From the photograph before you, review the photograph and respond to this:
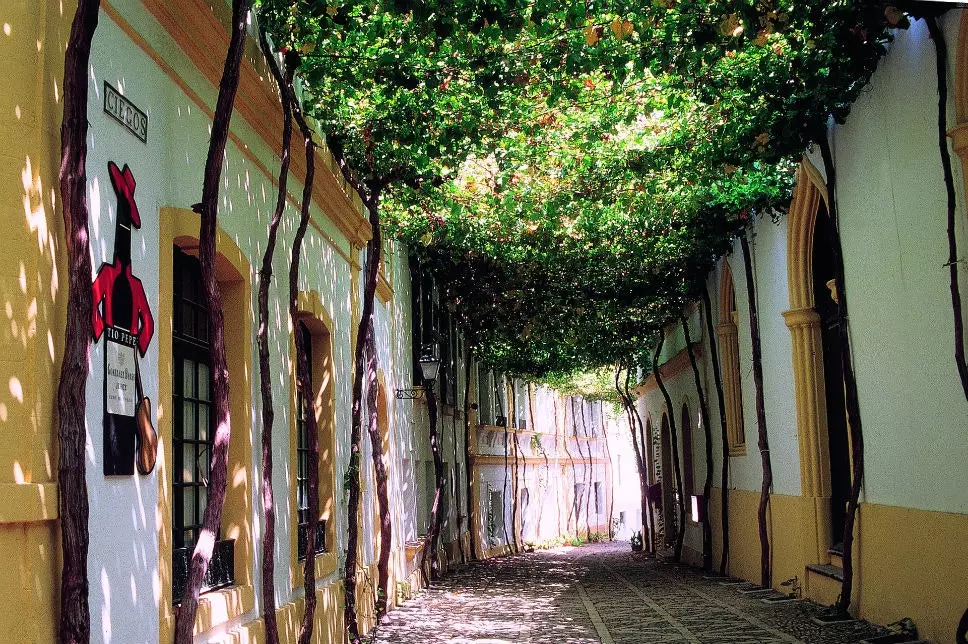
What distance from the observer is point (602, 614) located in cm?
1393

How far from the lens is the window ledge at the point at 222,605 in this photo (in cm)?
703

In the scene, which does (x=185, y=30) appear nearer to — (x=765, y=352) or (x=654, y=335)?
(x=765, y=352)

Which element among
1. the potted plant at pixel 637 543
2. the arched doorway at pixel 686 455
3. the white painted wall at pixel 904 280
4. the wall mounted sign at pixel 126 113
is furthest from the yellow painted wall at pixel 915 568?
the potted plant at pixel 637 543

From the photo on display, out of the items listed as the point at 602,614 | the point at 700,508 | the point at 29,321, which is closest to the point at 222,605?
the point at 29,321

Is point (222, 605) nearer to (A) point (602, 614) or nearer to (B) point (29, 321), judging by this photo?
(B) point (29, 321)

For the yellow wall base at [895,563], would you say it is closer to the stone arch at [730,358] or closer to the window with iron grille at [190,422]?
the stone arch at [730,358]

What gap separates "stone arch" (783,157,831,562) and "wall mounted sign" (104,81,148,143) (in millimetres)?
9443

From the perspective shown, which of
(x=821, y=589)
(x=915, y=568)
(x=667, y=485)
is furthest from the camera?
(x=667, y=485)

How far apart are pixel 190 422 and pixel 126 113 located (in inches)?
100

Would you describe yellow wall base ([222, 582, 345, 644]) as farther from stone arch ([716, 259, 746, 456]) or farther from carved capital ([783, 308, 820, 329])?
stone arch ([716, 259, 746, 456])

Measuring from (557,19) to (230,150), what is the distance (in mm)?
3091

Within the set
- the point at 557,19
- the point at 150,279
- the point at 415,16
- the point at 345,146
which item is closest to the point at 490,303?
the point at 345,146

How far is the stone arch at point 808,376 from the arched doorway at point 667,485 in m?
14.4

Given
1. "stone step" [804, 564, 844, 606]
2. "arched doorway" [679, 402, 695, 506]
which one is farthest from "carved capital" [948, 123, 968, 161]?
"arched doorway" [679, 402, 695, 506]
